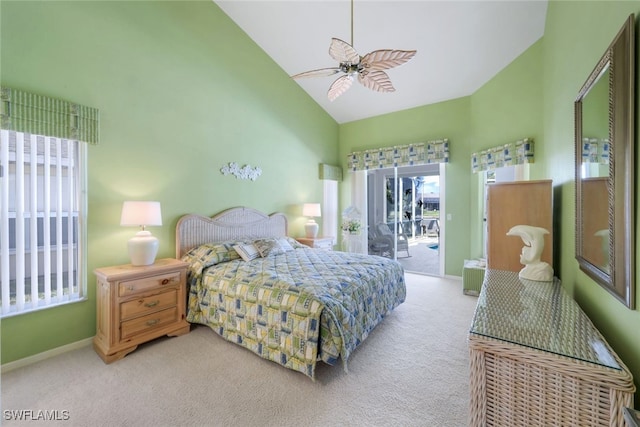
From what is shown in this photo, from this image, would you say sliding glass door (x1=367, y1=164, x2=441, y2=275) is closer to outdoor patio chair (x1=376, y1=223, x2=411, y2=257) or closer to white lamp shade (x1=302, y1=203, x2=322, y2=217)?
outdoor patio chair (x1=376, y1=223, x2=411, y2=257)

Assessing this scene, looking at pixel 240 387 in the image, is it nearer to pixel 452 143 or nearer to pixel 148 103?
pixel 148 103

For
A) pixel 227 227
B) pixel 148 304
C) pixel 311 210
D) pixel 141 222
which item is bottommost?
pixel 148 304

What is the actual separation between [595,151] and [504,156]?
99.1 inches

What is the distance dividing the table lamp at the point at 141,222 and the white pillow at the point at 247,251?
90cm

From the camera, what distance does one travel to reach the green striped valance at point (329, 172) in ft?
17.7

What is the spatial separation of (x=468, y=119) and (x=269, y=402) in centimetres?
490

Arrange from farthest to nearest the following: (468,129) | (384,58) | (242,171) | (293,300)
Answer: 1. (468,129)
2. (242,171)
3. (384,58)
4. (293,300)

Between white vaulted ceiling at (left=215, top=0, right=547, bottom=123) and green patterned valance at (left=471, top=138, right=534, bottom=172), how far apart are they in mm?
1152

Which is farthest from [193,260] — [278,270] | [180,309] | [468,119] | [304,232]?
[468,119]

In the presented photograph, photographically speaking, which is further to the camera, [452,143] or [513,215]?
[452,143]

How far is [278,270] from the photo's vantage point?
265 centimetres

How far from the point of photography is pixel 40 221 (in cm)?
225

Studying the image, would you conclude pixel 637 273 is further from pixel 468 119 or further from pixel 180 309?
pixel 468 119

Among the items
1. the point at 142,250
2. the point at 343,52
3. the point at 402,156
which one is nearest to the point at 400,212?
the point at 402,156
